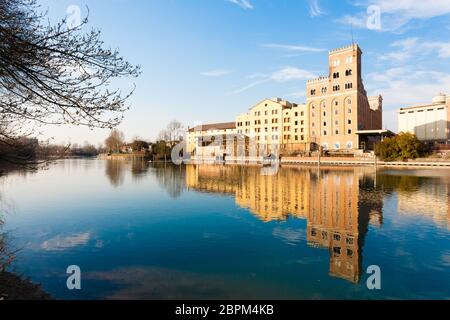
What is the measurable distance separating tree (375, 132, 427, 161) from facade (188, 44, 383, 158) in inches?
398

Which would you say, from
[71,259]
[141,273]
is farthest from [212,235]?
[71,259]

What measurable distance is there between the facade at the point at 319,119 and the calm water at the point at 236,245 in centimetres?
5464

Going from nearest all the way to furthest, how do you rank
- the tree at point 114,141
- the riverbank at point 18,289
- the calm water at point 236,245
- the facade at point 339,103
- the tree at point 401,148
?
the riverbank at point 18,289
the calm water at point 236,245
the tree at point 401,148
the facade at point 339,103
the tree at point 114,141

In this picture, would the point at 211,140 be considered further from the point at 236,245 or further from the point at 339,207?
the point at 236,245

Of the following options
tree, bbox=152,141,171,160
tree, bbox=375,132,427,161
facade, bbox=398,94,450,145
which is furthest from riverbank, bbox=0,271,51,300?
tree, bbox=152,141,171,160

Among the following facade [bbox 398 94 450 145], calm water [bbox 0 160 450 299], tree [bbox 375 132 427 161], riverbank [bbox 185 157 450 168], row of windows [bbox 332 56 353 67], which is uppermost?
row of windows [bbox 332 56 353 67]

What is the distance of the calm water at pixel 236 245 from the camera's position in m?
8.50

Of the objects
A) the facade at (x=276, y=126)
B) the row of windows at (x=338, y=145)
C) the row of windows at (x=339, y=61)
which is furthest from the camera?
the facade at (x=276, y=126)

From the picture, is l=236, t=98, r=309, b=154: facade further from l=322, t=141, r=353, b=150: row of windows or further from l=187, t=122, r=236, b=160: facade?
l=187, t=122, r=236, b=160: facade

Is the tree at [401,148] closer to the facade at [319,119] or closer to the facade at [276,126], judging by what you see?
the facade at [319,119]

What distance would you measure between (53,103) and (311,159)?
65386 mm

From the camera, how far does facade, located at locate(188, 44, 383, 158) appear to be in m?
72.1

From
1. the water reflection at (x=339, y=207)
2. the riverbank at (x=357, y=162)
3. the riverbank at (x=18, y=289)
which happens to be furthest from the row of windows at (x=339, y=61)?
the riverbank at (x=18, y=289)
